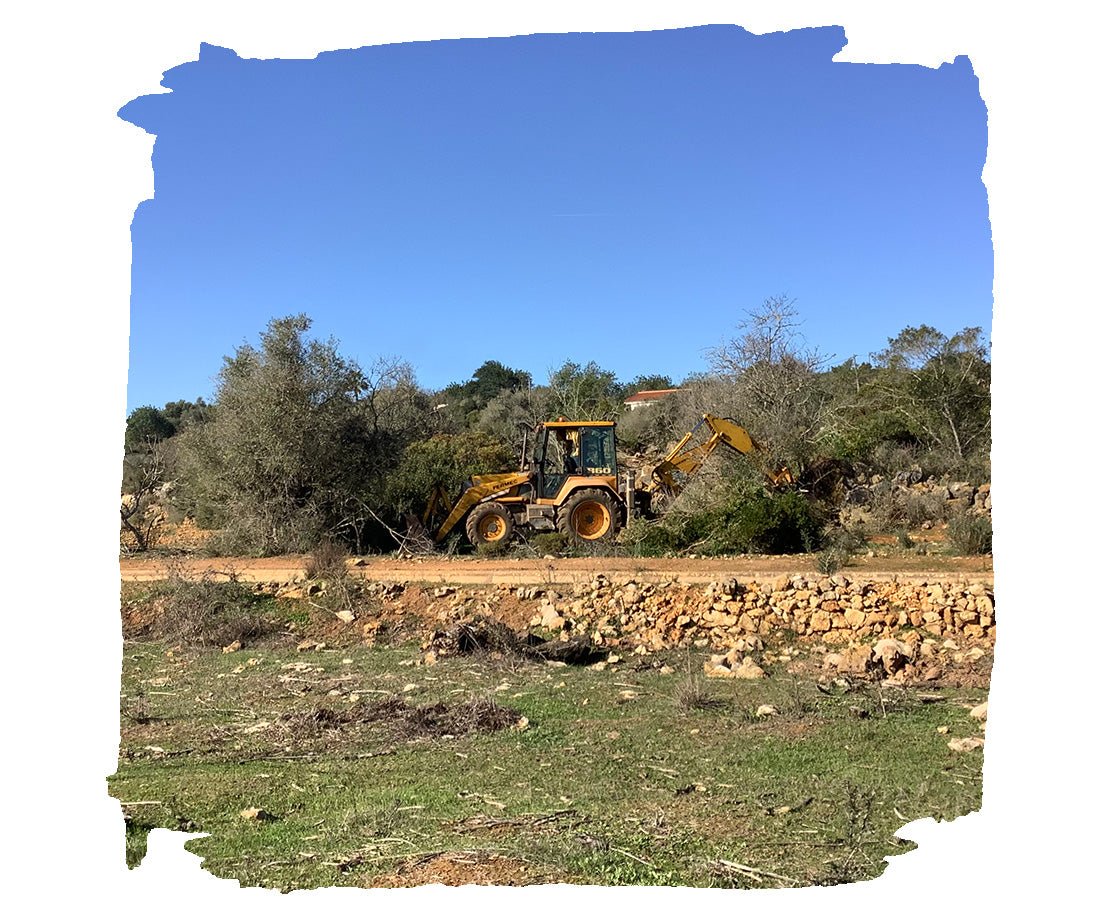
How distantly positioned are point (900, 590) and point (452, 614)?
15.7 feet

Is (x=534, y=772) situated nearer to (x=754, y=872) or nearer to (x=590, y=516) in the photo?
(x=754, y=872)

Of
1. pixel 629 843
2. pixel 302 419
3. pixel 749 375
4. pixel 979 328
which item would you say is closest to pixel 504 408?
pixel 749 375

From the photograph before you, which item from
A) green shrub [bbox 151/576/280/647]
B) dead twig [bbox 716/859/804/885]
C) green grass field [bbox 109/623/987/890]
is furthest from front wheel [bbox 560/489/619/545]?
dead twig [bbox 716/859/804/885]

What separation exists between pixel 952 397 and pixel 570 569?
1394 cm

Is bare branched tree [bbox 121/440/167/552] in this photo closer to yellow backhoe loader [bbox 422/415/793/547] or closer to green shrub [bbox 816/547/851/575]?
yellow backhoe loader [bbox 422/415/793/547]

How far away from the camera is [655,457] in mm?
26688

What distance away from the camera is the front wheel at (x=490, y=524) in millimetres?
16578

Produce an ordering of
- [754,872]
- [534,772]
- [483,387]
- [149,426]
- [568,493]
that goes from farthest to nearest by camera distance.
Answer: [483,387]
[149,426]
[568,493]
[534,772]
[754,872]

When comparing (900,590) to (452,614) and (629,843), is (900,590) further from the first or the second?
(629,843)

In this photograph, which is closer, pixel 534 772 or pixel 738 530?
pixel 534 772

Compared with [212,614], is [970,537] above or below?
above

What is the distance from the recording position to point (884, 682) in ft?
25.4

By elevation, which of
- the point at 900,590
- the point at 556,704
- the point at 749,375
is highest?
the point at 749,375

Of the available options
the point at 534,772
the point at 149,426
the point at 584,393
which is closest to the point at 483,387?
the point at 584,393
